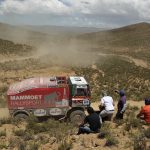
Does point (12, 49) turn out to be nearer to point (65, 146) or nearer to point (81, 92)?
point (81, 92)

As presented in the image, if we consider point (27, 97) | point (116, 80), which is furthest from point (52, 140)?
point (116, 80)

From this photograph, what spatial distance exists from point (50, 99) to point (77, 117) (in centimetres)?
140

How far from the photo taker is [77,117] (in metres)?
15.9

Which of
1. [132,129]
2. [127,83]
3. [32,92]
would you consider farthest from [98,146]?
[127,83]

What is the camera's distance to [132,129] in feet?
43.1

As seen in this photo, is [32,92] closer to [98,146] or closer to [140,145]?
[98,146]

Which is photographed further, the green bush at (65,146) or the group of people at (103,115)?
the group of people at (103,115)

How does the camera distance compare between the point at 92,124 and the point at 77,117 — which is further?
the point at 77,117

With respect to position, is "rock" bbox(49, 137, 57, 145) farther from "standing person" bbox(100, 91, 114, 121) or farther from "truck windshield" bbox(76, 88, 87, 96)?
"truck windshield" bbox(76, 88, 87, 96)

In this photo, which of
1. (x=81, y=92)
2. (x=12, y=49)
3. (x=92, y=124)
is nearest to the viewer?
(x=92, y=124)

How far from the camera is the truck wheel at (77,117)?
15.8 meters

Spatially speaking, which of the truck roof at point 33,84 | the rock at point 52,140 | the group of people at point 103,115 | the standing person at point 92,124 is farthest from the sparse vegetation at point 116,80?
the rock at point 52,140

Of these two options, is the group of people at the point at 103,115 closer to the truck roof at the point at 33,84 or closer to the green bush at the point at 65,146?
the green bush at the point at 65,146

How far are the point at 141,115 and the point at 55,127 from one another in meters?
3.27
